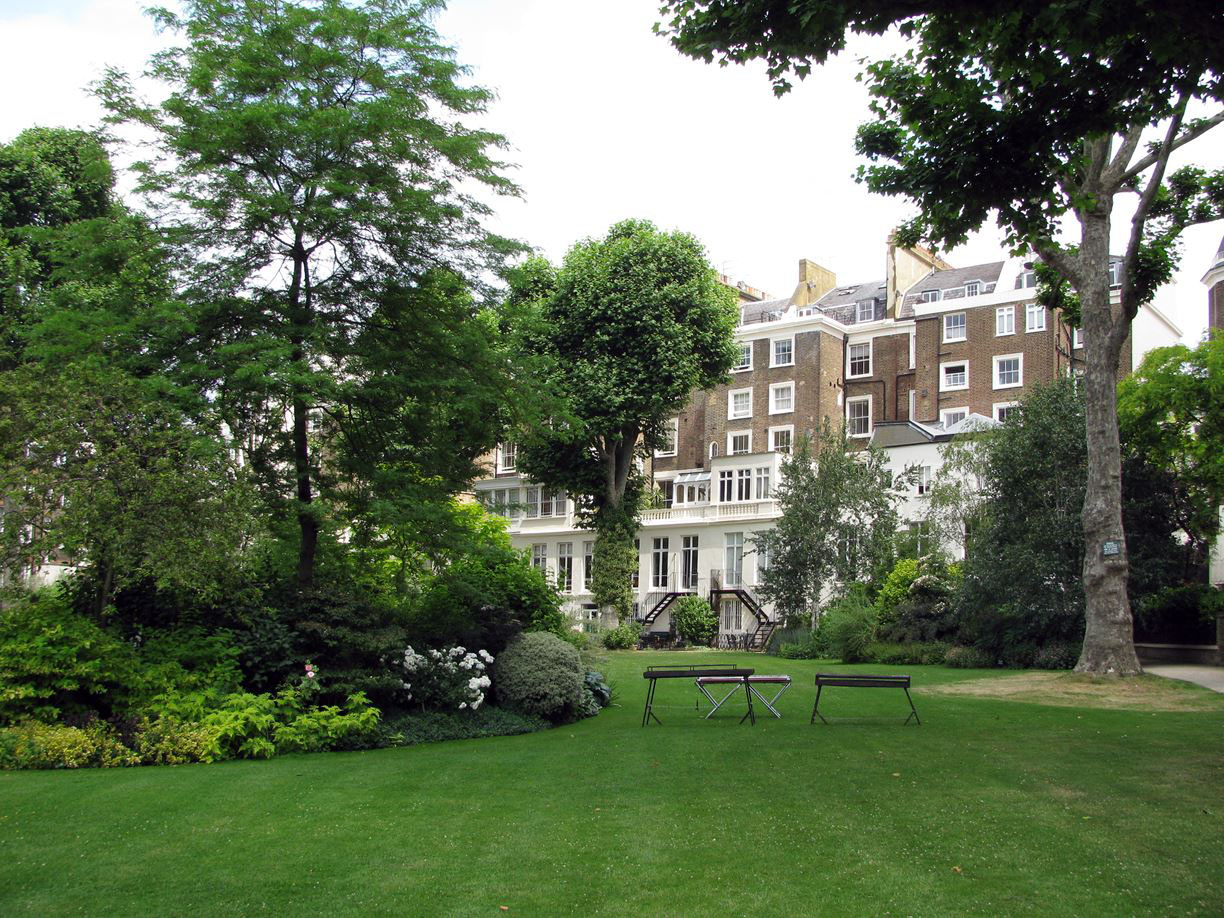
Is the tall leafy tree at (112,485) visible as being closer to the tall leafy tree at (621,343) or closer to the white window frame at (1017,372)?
the tall leafy tree at (621,343)

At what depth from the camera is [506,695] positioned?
56.4 feet

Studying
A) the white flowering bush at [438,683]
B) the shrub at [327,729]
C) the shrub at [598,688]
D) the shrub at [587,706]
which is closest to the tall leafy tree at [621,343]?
the shrub at [598,688]

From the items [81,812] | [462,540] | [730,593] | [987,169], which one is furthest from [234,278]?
[730,593]

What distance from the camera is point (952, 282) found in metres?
55.9

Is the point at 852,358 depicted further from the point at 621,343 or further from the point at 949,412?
the point at 621,343

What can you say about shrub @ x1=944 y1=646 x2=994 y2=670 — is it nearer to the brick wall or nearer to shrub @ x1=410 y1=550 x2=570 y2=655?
shrub @ x1=410 y1=550 x2=570 y2=655

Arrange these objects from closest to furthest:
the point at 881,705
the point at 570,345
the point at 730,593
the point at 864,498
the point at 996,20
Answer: the point at 996,20
the point at 881,705
the point at 864,498
the point at 570,345
the point at 730,593

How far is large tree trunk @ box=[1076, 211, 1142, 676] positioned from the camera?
20328 mm

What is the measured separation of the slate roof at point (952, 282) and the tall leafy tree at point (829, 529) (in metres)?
19.8

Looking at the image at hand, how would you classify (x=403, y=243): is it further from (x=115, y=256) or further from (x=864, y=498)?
(x=864, y=498)

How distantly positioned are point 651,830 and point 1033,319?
153 feet

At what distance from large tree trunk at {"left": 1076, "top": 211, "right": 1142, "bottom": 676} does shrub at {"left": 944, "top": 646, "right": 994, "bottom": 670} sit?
740 centimetres

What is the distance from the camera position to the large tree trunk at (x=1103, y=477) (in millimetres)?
20328

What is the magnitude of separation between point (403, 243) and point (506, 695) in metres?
7.53
